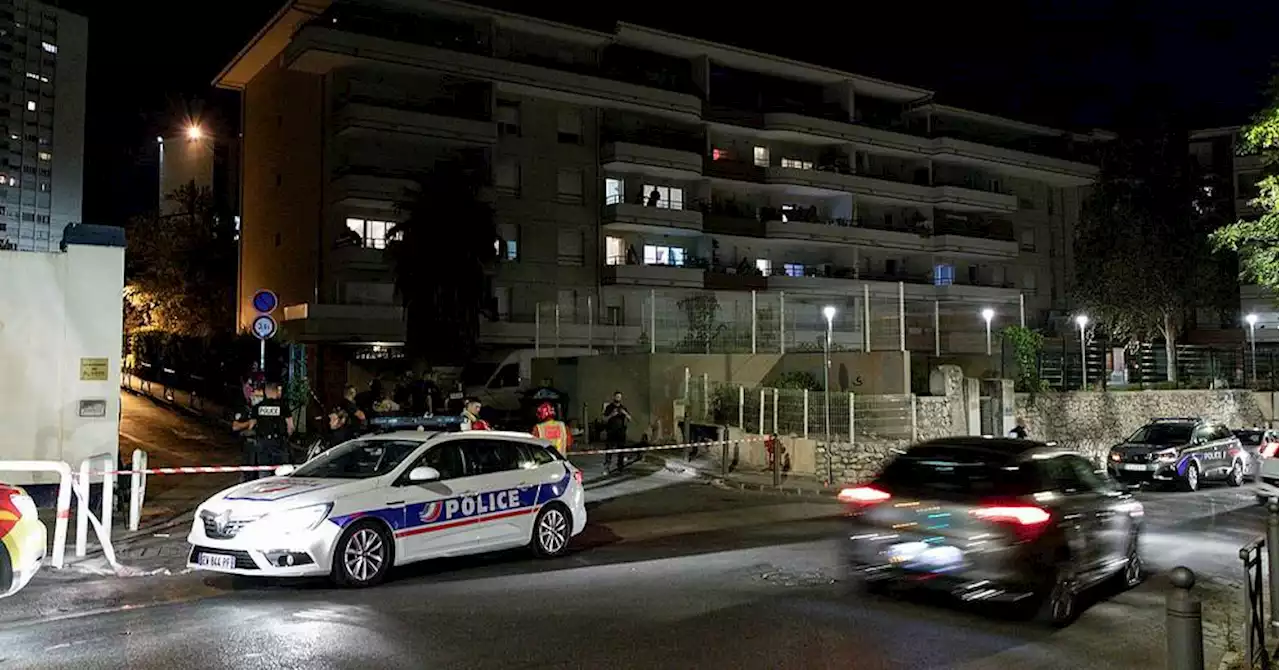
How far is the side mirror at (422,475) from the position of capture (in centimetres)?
988

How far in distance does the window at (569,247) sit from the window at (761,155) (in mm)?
12230

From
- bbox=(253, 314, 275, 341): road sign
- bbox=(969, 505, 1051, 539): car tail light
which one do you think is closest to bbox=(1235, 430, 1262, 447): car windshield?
bbox=(969, 505, 1051, 539): car tail light

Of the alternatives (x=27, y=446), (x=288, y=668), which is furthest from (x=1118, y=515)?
(x=27, y=446)

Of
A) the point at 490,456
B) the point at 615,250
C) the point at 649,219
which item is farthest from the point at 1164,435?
the point at 615,250

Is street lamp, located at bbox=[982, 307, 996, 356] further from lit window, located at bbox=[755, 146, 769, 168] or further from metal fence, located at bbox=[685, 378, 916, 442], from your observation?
lit window, located at bbox=[755, 146, 769, 168]

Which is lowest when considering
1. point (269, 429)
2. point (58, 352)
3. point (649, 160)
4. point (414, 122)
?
point (269, 429)

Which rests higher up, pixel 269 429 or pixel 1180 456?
pixel 269 429

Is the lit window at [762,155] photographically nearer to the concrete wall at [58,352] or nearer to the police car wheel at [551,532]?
the concrete wall at [58,352]

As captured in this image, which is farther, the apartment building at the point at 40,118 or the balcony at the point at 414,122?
the apartment building at the point at 40,118

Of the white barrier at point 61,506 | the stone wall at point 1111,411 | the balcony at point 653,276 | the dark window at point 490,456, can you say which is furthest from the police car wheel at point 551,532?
the balcony at point 653,276

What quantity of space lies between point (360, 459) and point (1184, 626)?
8094 mm

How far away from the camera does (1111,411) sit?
96.1 feet

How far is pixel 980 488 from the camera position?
824 centimetres

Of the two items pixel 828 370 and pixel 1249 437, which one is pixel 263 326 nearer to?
pixel 828 370
